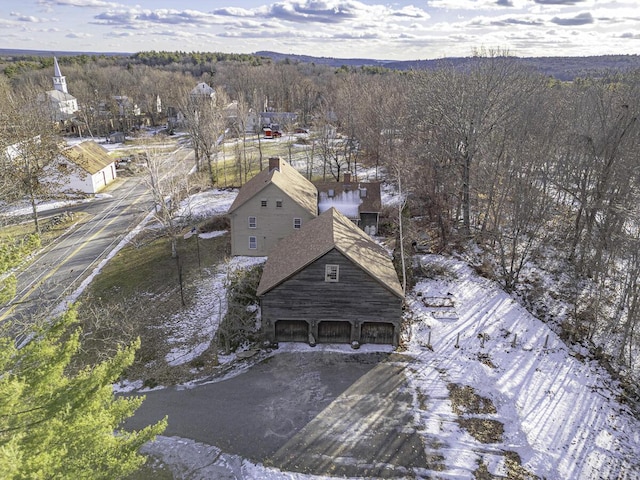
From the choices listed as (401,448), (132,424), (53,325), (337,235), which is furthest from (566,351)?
(53,325)

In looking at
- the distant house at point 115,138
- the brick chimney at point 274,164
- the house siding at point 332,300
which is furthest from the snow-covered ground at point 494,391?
the distant house at point 115,138

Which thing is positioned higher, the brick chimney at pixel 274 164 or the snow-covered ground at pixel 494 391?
the brick chimney at pixel 274 164

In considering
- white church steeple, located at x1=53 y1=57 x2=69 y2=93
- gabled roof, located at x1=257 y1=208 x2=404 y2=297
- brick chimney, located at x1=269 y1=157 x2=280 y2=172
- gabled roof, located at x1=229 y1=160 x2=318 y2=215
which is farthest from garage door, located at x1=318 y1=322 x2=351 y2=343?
white church steeple, located at x1=53 y1=57 x2=69 y2=93

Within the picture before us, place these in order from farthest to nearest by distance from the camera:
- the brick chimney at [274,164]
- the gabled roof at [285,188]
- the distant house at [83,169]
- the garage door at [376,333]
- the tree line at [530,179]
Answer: the distant house at [83,169] → the brick chimney at [274,164] → the gabled roof at [285,188] → the tree line at [530,179] → the garage door at [376,333]

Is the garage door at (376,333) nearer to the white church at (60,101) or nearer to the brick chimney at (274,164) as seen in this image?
the brick chimney at (274,164)

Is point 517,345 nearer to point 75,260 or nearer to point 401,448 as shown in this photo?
point 401,448

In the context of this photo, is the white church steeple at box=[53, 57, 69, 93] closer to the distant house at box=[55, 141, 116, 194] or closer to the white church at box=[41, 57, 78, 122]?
the white church at box=[41, 57, 78, 122]
